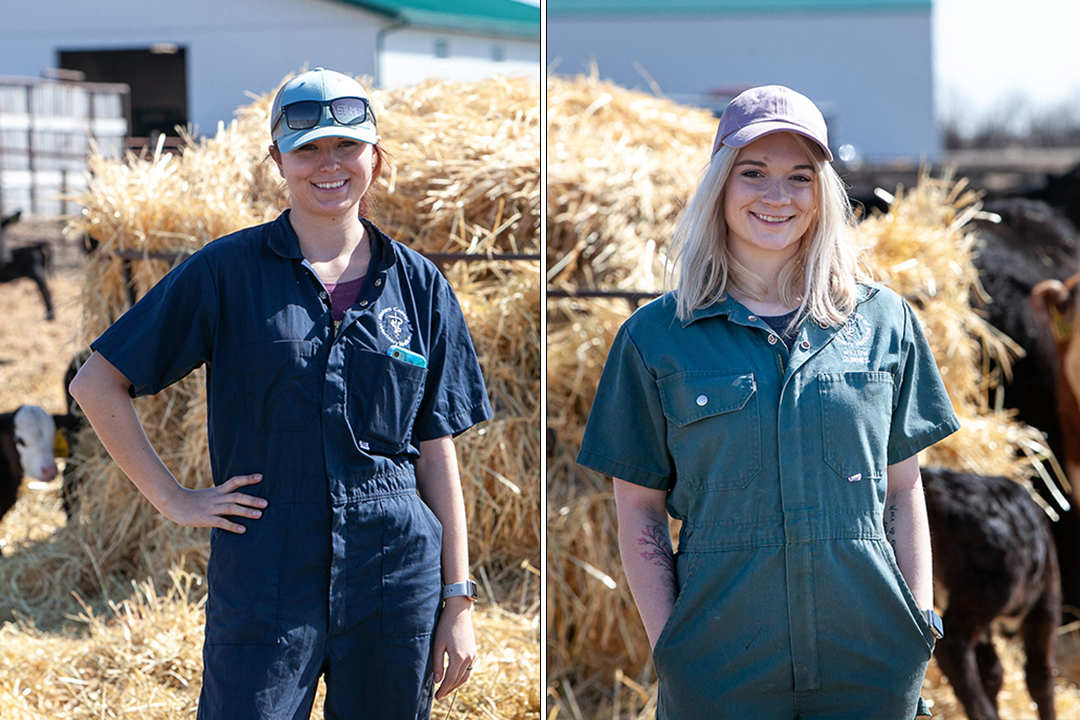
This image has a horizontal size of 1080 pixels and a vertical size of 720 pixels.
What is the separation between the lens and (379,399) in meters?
2.09

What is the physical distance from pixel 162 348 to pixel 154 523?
2.32m

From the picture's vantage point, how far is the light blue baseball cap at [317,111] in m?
2.11

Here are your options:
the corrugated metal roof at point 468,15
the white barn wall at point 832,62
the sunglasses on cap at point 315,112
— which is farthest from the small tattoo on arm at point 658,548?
the white barn wall at point 832,62

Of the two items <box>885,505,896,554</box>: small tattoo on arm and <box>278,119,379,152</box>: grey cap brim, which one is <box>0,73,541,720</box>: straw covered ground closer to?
<box>278,119,379,152</box>: grey cap brim

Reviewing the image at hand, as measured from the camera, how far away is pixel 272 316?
205cm

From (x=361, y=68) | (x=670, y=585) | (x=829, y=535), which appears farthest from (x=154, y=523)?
(x=829, y=535)

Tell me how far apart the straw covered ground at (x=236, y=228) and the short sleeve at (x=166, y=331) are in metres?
1.75

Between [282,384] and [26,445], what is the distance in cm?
260

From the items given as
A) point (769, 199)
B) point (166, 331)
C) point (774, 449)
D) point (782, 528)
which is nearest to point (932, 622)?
point (782, 528)

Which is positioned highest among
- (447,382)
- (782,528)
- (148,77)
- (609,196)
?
(148,77)

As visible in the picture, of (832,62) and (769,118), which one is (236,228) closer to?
(769,118)

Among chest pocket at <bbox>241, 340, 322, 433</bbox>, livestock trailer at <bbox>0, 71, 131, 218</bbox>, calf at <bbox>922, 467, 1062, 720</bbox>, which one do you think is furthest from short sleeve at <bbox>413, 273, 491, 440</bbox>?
livestock trailer at <bbox>0, 71, 131, 218</bbox>

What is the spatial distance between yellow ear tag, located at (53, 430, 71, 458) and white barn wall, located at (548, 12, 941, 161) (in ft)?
66.4

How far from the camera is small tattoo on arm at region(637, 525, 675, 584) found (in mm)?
2049
